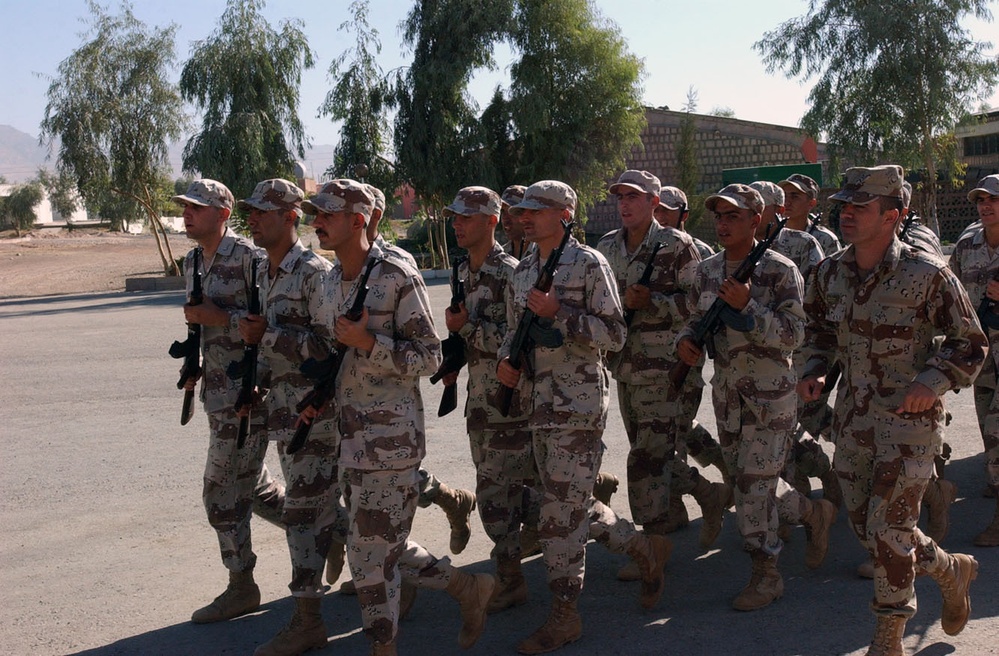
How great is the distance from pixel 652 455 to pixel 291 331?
2.21 m

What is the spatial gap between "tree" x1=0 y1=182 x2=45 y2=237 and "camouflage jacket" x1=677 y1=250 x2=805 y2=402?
67827mm

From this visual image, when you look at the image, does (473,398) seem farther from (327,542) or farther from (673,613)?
(673,613)

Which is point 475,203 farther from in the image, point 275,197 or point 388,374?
point 388,374

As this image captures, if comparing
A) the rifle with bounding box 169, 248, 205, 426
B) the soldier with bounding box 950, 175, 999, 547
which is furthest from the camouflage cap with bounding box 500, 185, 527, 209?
the soldier with bounding box 950, 175, 999, 547

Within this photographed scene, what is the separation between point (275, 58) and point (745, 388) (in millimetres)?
29292

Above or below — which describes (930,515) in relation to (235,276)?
below

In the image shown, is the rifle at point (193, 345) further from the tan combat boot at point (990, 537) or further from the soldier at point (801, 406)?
the tan combat boot at point (990, 537)

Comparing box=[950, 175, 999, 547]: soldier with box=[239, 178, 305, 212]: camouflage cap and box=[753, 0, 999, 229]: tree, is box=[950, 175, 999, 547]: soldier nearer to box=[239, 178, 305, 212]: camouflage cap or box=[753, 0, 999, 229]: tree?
box=[239, 178, 305, 212]: camouflage cap

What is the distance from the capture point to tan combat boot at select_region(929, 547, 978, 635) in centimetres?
456

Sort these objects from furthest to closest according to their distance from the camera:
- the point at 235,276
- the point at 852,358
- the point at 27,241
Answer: the point at 27,241 → the point at 235,276 → the point at 852,358

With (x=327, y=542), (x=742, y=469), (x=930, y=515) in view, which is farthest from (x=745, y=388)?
(x=327, y=542)

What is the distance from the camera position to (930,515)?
6.01 m

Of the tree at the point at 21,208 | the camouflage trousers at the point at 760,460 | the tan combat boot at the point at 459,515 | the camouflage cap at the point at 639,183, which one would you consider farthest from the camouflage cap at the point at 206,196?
the tree at the point at 21,208

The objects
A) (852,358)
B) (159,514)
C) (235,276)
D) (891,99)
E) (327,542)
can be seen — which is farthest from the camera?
(891,99)
